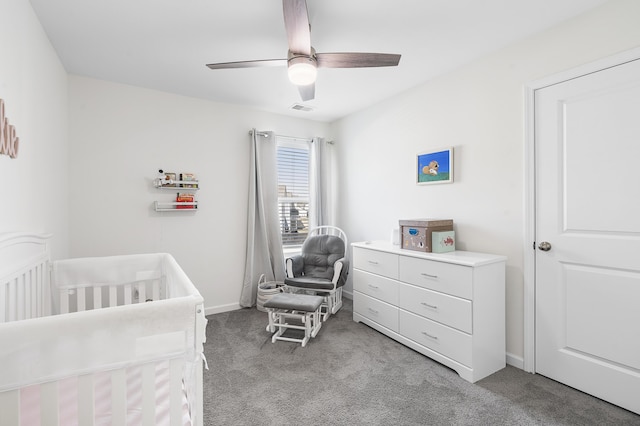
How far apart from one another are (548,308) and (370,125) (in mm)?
2571

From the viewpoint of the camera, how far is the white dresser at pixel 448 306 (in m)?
2.15

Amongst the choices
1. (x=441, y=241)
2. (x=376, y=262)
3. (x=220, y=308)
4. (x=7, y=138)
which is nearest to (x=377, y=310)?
Answer: (x=376, y=262)

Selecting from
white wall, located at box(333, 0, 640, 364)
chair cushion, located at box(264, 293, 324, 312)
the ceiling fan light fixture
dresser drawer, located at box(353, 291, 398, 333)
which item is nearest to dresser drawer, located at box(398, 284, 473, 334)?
dresser drawer, located at box(353, 291, 398, 333)

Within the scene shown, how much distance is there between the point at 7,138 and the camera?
1418 mm

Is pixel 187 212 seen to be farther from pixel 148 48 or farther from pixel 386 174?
pixel 386 174

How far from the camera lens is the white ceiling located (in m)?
1.88

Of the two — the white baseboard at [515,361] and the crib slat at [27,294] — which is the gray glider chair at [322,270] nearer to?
the white baseboard at [515,361]

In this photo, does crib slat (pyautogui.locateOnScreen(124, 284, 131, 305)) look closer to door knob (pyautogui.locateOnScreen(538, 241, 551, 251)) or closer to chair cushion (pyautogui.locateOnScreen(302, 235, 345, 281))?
chair cushion (pyautogui.locateOnScreen(302, 235, 345, 281))

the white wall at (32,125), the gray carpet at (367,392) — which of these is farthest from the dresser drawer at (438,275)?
the white wall at (32,125)

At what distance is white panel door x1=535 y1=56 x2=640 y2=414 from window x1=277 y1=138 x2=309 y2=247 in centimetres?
275

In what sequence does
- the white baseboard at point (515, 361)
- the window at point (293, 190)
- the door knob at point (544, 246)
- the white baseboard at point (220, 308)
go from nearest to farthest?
the door knob at point (544, 246), the white baseboard at point (515, 361), the white baseboard at point (220, 308), the window at point (293, 190)

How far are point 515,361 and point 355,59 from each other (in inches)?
98.1

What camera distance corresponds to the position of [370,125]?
3742mm

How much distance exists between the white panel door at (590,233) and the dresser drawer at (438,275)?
541 millimetres
